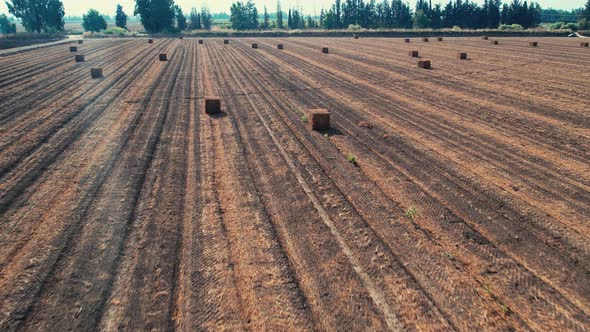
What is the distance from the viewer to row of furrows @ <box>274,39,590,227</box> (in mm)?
7812

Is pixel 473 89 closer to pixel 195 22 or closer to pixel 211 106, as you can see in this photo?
pixel 211 106

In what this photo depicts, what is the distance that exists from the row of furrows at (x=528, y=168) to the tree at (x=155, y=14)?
91.6 metres

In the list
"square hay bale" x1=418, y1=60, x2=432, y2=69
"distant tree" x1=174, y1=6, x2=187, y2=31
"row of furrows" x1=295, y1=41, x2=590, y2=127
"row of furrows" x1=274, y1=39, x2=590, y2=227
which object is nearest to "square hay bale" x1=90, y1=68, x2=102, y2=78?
"row of furrows" x1=295, y1=41, x2=590, y2=127

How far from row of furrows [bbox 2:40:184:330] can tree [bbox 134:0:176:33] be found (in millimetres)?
90690

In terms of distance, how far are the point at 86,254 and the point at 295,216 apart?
3560mm

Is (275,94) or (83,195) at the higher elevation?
(275,94)

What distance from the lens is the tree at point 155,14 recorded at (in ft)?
288

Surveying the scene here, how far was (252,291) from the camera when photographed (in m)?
5.16

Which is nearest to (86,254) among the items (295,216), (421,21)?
(295,216)

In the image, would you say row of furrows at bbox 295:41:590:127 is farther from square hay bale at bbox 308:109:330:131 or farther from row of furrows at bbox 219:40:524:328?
row of furrows at bbox 219:40:524:328

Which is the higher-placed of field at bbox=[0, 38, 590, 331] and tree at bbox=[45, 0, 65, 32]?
tree at bbox=[45, 0, 65, 32]

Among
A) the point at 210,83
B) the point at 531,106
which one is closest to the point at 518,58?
the point at 531,106

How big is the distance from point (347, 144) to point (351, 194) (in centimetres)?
334

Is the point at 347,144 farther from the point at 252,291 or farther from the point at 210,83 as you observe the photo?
the point at 210,83
